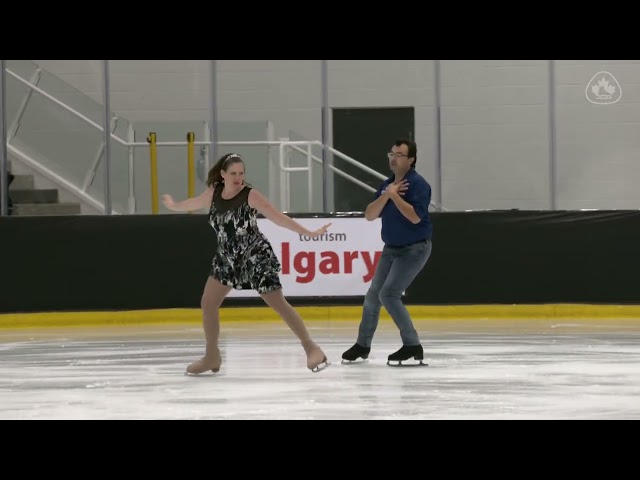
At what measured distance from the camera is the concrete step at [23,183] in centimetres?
1619

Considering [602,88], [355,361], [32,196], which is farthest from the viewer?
[602,88]

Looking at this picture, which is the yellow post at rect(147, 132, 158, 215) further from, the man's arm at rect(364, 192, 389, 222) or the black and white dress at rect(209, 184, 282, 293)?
the black and white dress at rect(209, 184, 282, 293)

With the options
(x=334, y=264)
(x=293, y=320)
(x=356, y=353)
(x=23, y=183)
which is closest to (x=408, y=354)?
(x=356, y=353)

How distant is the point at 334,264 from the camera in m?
15.2

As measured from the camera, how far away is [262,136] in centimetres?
1619

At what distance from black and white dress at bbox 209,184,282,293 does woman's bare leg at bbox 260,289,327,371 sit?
0.07 meters

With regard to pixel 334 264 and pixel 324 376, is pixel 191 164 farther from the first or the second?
pixel 324 376

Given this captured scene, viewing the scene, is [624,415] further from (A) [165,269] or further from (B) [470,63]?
(B) [470,63]

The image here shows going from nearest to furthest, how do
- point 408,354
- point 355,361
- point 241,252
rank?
point 241,252
point 408,354
point 355,361

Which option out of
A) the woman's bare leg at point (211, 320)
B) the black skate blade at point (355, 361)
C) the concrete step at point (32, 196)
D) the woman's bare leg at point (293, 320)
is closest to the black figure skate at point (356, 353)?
the black skate blade at point (355, 361)

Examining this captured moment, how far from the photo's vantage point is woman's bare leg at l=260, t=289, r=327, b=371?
9.18 m

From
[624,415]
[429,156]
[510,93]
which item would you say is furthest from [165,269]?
[624,415]

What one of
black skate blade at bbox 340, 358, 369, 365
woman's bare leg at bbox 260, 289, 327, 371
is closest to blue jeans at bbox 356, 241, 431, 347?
black skate blade at bbox 340, 358, 369, 365

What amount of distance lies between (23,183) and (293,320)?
26.1 feet
